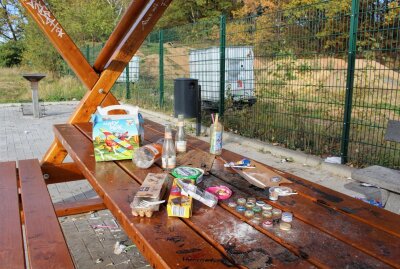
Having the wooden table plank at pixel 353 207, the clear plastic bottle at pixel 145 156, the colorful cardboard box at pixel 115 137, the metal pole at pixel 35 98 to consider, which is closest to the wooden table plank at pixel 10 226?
the colorful cardboard box at pixel 115 137

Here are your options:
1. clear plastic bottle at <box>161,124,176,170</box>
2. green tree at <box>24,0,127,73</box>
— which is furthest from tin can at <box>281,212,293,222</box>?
green tree at <box>24,0,127,73</box>

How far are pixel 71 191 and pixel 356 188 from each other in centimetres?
301

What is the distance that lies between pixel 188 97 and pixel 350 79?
301 cm

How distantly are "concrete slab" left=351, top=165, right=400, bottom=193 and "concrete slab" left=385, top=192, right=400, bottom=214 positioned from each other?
0.21 feet

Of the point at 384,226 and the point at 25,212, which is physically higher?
the point at 384,226

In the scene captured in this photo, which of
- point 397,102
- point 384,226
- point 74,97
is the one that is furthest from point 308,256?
point 74,97

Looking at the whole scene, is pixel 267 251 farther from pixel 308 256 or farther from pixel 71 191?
pixel 71 191

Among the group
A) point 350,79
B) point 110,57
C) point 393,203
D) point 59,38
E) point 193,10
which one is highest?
point 193,10

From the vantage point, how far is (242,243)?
1.28 metres

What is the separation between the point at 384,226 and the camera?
4.75 ft

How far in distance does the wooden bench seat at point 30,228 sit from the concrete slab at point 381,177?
2.26 metres

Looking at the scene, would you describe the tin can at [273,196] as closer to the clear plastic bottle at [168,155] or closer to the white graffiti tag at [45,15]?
the clear plastic bottle at [168,155]

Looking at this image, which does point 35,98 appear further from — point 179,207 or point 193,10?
point 193,10

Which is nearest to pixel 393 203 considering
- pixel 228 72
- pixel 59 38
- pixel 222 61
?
pixel 59 38
